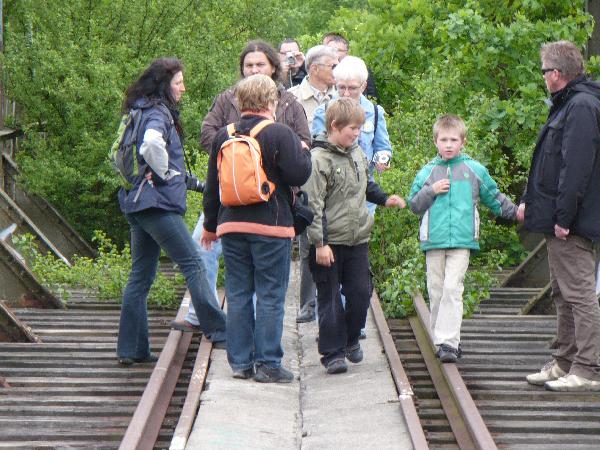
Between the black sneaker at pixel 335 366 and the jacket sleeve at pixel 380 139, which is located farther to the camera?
the jacket sleeve at pixel 380 139

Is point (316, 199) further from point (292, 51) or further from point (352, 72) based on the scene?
point (292, 51)

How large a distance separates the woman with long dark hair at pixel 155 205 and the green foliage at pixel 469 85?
3.03m

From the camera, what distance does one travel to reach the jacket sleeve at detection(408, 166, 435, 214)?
8789 mm

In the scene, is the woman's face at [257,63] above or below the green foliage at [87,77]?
above

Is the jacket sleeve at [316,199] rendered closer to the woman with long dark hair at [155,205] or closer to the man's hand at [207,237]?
the man's hand at [207,237]

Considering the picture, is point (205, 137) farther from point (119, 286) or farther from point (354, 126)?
point (119, 286)

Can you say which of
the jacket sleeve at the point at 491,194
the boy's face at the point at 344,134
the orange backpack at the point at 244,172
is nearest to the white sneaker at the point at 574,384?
the jacket sleeve at the point at 491,194

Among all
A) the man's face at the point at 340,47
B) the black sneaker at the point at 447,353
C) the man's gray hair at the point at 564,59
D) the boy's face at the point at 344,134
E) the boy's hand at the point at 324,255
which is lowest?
the black sneaker at the point at 447,353

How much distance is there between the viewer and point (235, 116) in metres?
9.38

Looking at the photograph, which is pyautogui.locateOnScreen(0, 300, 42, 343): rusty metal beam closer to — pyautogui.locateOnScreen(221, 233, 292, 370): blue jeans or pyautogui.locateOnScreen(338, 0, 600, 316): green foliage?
pyautogui.locateOnScreen(221, 233, 292, 370): blue jeans

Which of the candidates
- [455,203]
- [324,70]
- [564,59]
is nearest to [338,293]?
[455,203]

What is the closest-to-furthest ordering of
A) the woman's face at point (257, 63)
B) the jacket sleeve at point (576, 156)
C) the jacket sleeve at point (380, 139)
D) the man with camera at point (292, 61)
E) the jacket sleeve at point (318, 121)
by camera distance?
1. the jacket sleeve at point (576, 156)
2. the woman's face at point (257, 63)
3. the jacket sleeve at point (318, 121)
4. the jacket sleeve at point (380, 139)
5. the man with camera at point (292, 61)

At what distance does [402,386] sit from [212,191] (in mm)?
1749

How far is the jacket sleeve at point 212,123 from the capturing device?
930 centimetres
